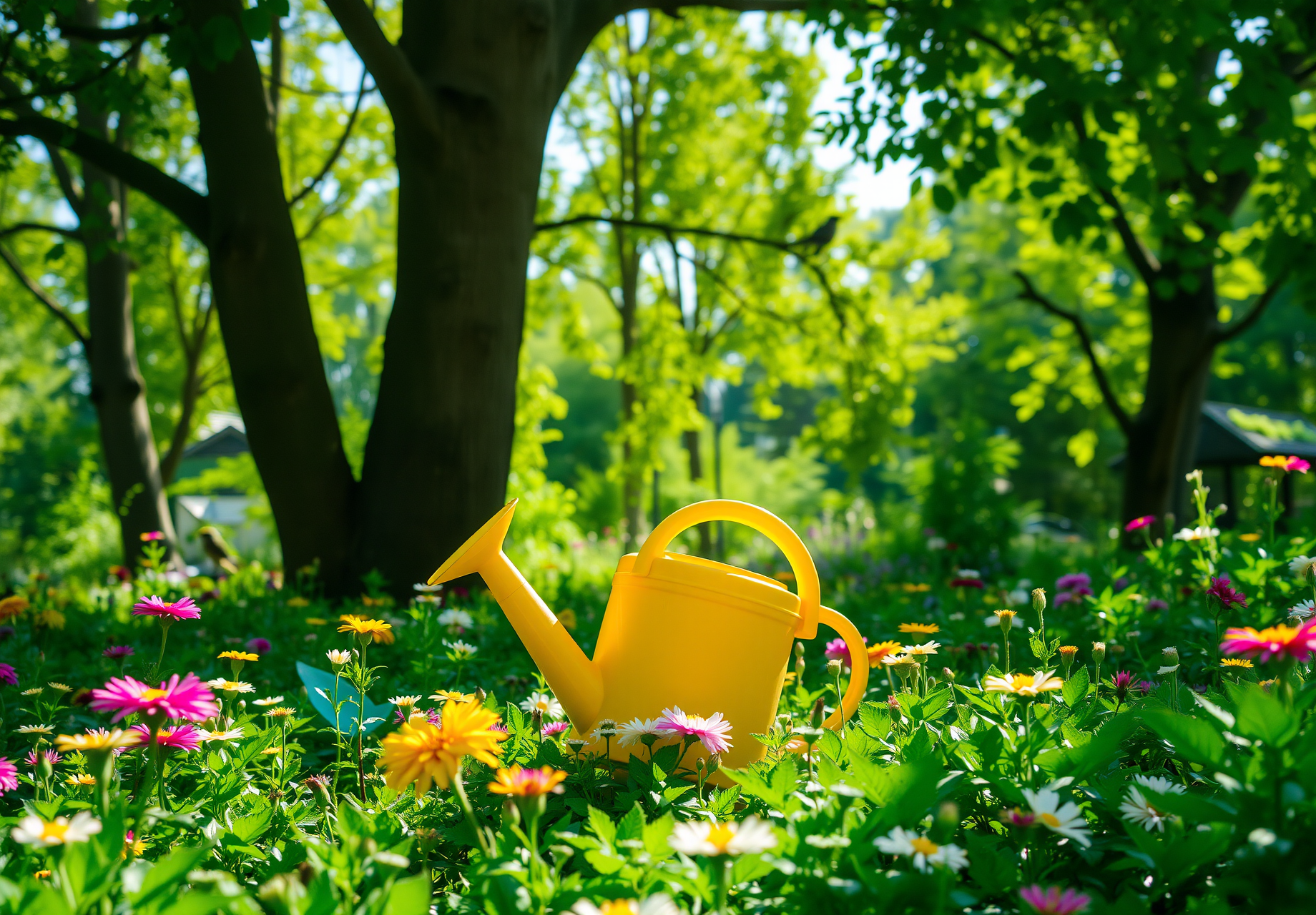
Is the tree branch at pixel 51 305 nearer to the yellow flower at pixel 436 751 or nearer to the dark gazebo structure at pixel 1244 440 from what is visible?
the yellow flower at pixel 436 751

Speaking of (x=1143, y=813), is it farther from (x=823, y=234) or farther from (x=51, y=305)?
(x=51, y=305)

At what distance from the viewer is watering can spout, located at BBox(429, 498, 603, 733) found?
4.98 ft

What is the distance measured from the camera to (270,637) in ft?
8.73

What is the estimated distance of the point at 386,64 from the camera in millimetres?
2795

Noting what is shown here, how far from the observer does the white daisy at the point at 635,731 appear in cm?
125

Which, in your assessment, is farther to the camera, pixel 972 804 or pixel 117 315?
pixel 117 315

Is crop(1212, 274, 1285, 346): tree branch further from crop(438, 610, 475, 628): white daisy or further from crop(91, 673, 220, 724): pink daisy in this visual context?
crop(91, 673, 220, 724): pink daisy

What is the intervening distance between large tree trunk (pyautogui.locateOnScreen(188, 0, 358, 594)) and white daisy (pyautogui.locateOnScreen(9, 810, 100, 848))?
258cm

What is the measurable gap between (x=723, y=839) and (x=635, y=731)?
1.55 feet

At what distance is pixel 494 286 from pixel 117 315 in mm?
4391

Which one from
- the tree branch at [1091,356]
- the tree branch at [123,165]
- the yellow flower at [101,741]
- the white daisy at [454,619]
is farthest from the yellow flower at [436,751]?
the tree branch at [1091,356]

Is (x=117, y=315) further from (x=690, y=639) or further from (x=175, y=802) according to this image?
(x=690, y=639)

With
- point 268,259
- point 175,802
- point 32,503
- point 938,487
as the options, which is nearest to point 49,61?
point 268,259

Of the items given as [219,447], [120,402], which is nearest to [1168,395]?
[120,402]
